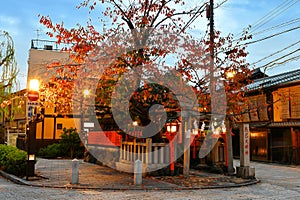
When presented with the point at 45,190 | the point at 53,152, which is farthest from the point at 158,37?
the point at 53,152

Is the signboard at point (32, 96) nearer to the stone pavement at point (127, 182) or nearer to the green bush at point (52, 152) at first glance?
the stone pavement at point (127, 182)

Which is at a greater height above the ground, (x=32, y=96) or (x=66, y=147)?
(x=32, y=96)

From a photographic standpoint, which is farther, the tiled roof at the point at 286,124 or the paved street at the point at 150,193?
the tiled roof at the point at 286,124

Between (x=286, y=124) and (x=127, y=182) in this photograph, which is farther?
(x=286, y=124)

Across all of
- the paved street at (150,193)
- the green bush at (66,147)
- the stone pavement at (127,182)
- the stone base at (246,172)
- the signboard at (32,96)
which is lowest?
the paved street at (150,193)

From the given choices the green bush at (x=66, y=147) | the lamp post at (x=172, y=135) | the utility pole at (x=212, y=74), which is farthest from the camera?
the green bush at (x=66, y=147)

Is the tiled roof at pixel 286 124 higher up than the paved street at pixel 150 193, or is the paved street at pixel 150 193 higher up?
the tiled roof at pixel 286 124

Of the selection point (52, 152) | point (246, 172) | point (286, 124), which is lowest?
point (246, 172)

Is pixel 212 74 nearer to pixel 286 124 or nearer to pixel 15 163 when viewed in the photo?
pixel 15 163

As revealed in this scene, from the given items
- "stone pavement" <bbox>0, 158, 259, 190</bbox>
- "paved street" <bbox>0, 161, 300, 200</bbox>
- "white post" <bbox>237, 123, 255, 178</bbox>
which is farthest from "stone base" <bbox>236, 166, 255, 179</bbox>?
"paved street" <bbox>0, 161, 300, 200</bbox>

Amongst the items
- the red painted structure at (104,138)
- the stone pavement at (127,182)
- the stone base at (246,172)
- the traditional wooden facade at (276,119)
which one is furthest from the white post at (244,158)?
the red painted structure at (104,138)

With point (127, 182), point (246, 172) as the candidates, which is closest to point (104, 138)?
point (127, 182)

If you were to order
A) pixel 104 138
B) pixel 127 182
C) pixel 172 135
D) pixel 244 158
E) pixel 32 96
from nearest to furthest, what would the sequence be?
1. pixel 127 182
2. pixel 32 96
3. pixel 244 158
4. pixel 172 135
5. pixel 104 138

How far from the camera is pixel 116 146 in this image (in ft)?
61.1
